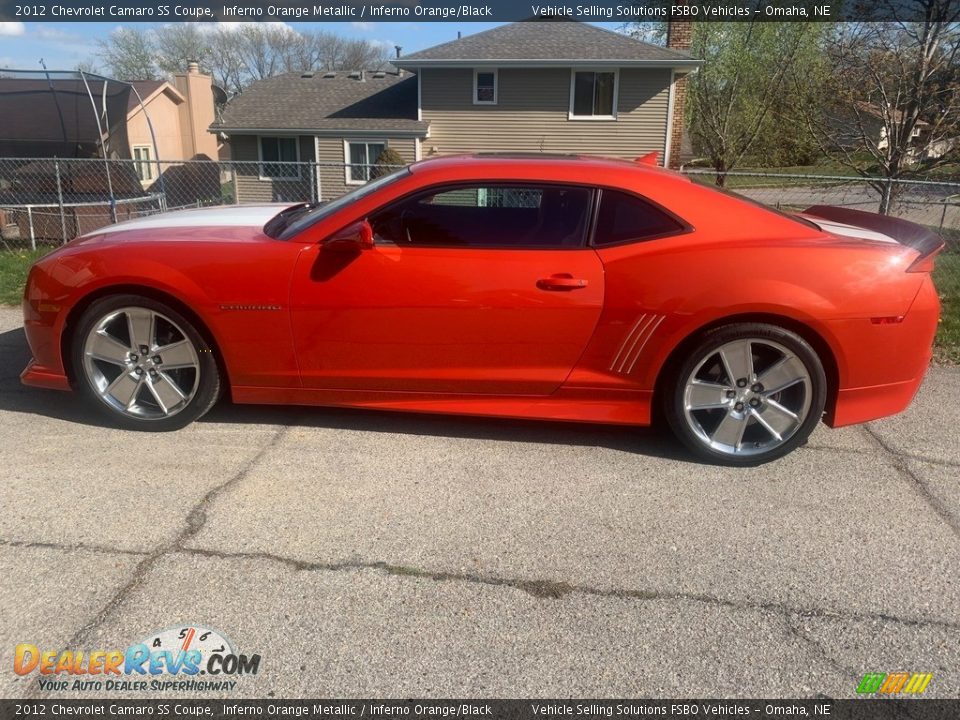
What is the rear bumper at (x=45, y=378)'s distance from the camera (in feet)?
12.8

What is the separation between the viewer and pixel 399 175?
3910mm

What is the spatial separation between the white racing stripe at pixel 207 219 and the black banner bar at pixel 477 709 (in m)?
2.62

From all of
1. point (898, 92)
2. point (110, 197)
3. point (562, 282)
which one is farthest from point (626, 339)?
point (110, 197)

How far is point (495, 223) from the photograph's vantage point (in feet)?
12.6

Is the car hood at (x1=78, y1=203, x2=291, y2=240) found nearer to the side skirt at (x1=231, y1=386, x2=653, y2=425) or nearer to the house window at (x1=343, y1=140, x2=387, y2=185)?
the side skirt at (x1=231, y1=386, x2=653, y2=425)

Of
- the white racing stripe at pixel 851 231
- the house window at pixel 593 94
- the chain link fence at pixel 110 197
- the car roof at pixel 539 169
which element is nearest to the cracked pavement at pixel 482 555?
the white racing stripe at pixel 851 231

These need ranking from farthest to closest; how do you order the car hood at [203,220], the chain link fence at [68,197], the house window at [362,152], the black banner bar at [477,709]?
the house window at [362,152] → the chain link fence at [68,197] → the car hood at [203,220] → the black banner bar at [477,709]

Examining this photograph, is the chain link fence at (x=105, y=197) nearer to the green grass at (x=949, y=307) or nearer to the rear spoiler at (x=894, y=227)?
the green grass at (x=949, y=307)

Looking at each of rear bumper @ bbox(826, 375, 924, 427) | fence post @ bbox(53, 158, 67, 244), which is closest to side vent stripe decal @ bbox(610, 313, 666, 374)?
rear bumper @ bbox(826, 375, 924, 427)

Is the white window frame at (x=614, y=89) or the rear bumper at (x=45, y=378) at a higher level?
the white window frame at (x=614, y=89)

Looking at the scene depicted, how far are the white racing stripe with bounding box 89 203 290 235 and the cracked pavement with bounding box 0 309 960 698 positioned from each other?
112 centimetres

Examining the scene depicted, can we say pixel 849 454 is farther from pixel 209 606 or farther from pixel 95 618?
pixel 95 618

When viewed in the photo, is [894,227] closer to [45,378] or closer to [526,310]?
[526,310]

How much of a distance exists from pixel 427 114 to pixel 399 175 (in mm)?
19180
